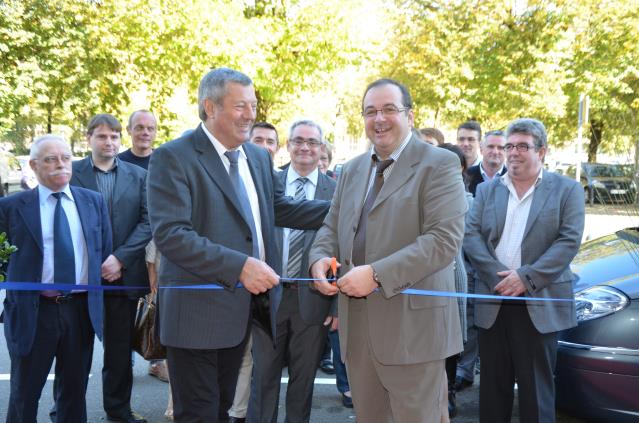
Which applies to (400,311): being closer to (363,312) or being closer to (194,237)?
(363,312)

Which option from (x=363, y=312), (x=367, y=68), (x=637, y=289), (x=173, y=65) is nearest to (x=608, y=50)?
(x=367, y=68)

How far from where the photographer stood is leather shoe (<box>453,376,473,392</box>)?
17.6ft

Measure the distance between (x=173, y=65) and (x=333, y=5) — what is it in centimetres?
462

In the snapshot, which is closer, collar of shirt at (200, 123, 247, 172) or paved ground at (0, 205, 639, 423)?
collar of shirt at (200, 123, 247, 172)

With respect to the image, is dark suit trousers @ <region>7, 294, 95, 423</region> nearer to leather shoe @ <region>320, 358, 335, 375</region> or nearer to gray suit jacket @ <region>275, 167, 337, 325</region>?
gray suit jacket @ <region>275, 167, 337, 325</region>

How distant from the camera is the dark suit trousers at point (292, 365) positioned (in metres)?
4.14

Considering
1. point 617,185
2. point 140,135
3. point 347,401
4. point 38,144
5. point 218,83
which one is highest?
point 140,135

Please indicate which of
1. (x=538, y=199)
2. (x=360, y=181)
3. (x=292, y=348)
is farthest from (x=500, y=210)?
(x=292, y=348)

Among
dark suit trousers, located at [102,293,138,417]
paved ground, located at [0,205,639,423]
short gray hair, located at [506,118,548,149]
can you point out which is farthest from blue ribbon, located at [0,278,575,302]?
paved ground, located at [0,205,639,423]

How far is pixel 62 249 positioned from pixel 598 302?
11.4ft

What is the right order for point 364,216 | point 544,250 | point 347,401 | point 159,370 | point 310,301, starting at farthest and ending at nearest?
point 159,370
point 347,401
point 310,301
point 544,250
point 364,216

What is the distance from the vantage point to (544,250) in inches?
150

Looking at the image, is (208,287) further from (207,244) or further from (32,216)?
(32,216)

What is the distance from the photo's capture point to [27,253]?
3.77m
